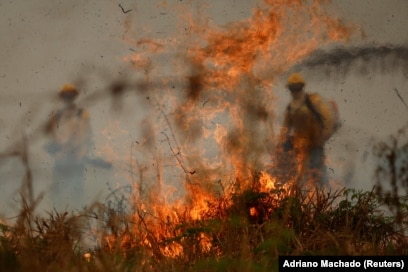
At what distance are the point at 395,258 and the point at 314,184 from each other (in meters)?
3.65

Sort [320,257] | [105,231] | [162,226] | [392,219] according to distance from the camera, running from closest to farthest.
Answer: [320,257] < [105,231] < [392,219] < [162,226]

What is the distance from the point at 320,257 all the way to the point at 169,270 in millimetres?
1814

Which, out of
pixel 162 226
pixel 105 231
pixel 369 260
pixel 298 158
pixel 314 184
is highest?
pixel 298 158

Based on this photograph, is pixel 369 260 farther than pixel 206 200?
No

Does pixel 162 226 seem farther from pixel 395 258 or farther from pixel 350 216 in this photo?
pixel 395 258

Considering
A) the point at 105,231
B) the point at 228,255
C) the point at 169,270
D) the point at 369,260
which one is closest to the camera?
the point at 369,260

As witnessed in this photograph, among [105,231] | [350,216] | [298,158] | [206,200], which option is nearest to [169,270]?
[105,231]

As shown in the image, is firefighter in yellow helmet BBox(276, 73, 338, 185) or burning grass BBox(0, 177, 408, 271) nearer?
burning grass BBox(0, 177, 408, 271)

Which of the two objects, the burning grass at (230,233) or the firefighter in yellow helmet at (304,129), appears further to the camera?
the firefighter in yellow helmet at (304,129)

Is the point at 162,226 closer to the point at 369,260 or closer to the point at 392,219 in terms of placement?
the point at 392,219

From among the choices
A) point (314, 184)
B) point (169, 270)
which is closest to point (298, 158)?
point (314, 184)

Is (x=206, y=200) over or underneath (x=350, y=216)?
over

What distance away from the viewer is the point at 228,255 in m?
7.75

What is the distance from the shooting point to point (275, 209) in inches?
409
